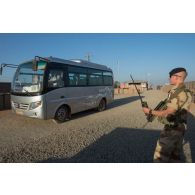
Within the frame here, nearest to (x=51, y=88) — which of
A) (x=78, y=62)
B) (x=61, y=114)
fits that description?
(x=61, y=114)

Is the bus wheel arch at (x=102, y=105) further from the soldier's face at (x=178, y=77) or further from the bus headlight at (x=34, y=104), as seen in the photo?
the soldier's face at (x=178, y=77)

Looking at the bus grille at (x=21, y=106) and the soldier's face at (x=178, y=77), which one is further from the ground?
the soldier's face at (x=178, y=77)

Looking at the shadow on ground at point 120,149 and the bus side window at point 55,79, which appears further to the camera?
the bus side window at point 55,79

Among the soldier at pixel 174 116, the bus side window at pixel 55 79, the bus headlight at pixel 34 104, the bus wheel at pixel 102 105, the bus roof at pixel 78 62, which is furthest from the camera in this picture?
the bus wheel at pixel 102 105

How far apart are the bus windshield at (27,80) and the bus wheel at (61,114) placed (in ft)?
4.57

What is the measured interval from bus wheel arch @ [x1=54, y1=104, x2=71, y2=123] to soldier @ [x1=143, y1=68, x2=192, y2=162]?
5.41 metres

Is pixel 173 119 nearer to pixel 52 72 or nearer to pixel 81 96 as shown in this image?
pixel 52 72

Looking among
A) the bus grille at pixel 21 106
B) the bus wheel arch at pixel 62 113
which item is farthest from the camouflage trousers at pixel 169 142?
the bus grille at pixel 21 106

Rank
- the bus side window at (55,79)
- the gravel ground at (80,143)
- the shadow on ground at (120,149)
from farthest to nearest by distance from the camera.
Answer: the bus side window at (55,79) → the gravel ground at (80,143) → the shadow on ground at (120,149)

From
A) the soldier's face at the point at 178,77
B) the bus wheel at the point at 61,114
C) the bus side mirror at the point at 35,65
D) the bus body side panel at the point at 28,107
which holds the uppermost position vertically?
the bus side mirror at the point at 35,65

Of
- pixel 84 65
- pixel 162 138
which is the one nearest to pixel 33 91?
pixel 84 65

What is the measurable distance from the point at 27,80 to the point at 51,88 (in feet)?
3.62

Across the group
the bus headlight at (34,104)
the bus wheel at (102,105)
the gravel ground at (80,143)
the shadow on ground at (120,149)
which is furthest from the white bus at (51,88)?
the shadow on ground at (120,149)

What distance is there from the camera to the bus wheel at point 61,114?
7.66 m
